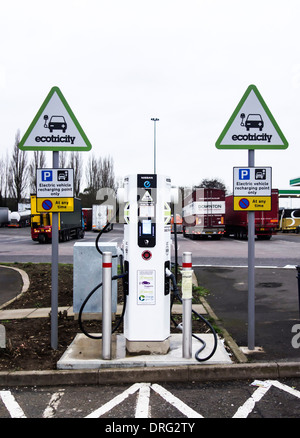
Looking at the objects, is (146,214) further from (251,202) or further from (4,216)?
(4,216)

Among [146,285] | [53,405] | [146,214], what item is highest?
[146,214]

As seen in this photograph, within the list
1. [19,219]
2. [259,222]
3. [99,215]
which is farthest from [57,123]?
[19,219]

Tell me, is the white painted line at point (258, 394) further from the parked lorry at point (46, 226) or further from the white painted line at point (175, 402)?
the parked lorry at point (46, 226)

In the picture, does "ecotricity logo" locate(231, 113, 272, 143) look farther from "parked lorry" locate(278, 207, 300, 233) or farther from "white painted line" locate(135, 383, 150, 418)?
"parked lorry" locate(278, 207, 300, 233)

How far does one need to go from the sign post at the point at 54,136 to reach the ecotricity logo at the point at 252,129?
192 cm

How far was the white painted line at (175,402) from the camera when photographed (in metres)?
3.54

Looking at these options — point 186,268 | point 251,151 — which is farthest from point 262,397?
point 251,151

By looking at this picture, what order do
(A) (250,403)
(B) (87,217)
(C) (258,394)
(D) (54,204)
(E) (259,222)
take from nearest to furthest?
(A) (250,403), (C) (258,394), (D) (54,204), (E) (259,222), (B) (87,217)

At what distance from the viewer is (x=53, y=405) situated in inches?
148

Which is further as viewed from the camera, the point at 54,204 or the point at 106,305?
the point at 54,204

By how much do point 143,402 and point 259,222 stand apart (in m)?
24.1

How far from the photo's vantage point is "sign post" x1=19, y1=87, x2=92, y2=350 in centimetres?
497

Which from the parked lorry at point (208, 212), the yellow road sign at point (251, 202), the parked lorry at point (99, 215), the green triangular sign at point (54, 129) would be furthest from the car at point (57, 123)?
the parked lorry at point (99, 215)

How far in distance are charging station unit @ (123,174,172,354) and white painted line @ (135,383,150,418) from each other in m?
0.65
